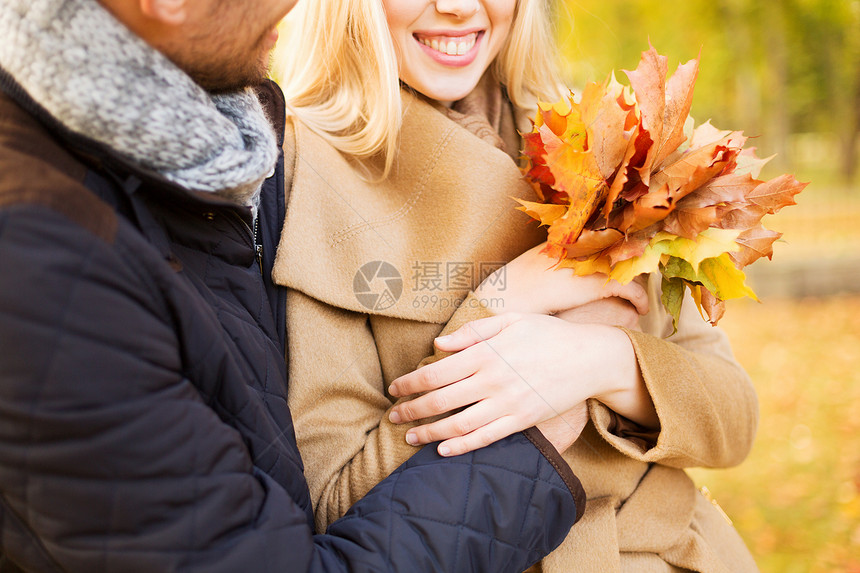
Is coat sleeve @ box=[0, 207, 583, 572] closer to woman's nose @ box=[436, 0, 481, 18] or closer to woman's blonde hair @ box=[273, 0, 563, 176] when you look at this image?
woman's blonde hair @ box=[273, 0, 563, 176]

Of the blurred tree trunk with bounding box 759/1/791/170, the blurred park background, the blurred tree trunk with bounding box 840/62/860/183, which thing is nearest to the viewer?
the blurred park background

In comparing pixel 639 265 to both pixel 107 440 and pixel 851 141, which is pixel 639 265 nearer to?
pixel 107 440

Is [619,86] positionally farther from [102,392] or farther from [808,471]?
[808,471]

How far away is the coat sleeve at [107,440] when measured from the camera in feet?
2.64

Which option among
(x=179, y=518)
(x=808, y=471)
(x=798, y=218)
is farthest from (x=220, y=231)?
(x=798, y=218)

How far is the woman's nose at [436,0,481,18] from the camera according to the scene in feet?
5.17

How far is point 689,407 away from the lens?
148cm

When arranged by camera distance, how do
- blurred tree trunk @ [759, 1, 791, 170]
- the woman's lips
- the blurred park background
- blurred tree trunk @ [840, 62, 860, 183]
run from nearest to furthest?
the woman's lips < the blurred park background < blurred tree trunk @ [759, 1, 791, 170] < blurred tree trunk @ [840, 62, 860, 183]

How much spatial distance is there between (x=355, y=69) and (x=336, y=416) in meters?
0.92

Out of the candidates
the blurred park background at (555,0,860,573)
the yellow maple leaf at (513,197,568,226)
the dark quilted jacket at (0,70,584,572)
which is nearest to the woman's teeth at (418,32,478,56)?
the blurred park background at (555,0,860,573)

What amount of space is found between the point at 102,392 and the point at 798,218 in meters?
8.26

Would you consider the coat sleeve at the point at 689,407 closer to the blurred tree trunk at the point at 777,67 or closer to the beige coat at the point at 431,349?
the beige coat at the point at 431,349

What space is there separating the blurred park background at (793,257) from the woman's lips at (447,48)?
1.32 ft

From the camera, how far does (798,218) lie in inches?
294
